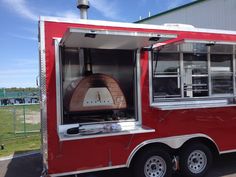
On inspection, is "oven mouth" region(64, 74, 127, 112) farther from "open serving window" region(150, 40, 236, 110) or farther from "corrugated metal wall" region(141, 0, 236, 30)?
"corrugated metal wall" region(141, 0, 236, 30)

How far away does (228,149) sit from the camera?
662 cm

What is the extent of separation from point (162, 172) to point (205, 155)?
1042 mm

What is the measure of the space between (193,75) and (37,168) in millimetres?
4126

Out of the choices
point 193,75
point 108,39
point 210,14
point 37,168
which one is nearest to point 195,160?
point 193,75

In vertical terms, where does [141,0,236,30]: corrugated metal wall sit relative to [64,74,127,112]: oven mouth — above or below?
above

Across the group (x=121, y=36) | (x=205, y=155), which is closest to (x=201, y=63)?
(x=205, y=155)

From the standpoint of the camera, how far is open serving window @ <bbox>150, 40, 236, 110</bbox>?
6.11m

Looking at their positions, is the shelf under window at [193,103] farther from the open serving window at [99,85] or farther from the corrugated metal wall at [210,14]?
the corrugated metal wall at [210,14]

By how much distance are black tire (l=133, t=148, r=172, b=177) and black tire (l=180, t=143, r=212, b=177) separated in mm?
372

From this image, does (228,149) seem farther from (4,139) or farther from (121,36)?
(4,139)

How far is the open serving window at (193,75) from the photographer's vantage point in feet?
20.0

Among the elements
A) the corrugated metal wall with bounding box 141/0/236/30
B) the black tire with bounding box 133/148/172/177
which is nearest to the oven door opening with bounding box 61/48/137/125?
the black tire with bounding box 133/148/172/177

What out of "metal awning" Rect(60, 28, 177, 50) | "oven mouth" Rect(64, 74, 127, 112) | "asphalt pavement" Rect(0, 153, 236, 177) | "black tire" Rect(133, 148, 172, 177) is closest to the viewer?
"metal awning" Rect(60, 28, 177, 50)

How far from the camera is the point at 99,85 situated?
5.68m
